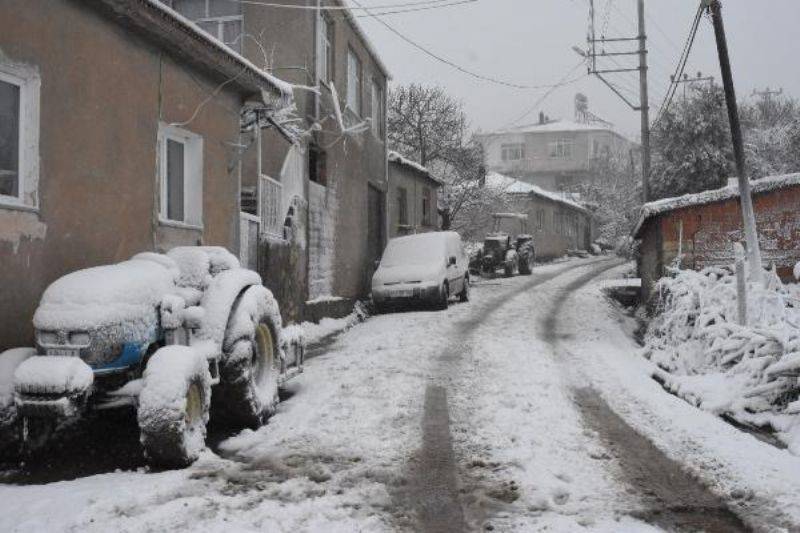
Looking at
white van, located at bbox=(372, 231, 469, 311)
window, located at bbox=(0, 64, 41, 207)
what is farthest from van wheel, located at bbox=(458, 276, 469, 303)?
window, located at bbox=(0, 64, 41, 207)

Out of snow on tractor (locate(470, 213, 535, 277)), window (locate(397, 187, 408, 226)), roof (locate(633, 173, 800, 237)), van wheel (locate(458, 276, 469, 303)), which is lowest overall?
van wheel (locate(458, 276, 469, 303))

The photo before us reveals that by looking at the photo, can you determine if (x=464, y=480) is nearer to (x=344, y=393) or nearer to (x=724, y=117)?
(x=344, y=393)

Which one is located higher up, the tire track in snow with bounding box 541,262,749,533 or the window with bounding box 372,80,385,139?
the window with bounding box 372,80,385,139

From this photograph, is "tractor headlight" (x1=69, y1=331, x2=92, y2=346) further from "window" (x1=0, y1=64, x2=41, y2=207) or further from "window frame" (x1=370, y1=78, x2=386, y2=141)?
"window frame" (x1=370, y1=78, x2=386, y2=141)

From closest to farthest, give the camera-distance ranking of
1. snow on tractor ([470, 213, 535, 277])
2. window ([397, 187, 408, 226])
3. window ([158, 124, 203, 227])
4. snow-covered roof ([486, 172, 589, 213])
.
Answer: window ([158, 124, 203, 227]) → window ([397, 187, 408, 226]) → snow on tractor ([470, 213, 535, 277]) → snow-covered roof ([486, 172, 589, 213])

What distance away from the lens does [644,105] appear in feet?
71.5

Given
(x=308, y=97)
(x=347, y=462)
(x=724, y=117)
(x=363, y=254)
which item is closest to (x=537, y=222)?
(x=724, y=117)

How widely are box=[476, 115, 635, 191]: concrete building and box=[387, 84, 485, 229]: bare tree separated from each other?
115 feet

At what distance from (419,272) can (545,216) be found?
27.0 metres

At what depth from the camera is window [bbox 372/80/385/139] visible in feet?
60.8

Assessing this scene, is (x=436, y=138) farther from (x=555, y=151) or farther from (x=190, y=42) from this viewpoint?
(x=555, y=151)

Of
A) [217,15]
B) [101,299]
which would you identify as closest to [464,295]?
[217,15]

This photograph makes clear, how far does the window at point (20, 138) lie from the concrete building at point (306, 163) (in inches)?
176

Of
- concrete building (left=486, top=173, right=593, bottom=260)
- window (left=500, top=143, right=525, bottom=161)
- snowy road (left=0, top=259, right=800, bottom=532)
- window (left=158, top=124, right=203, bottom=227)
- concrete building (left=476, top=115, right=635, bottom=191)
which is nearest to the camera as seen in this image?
snowy road (left=0, top=259, right=800, bottom=532)
